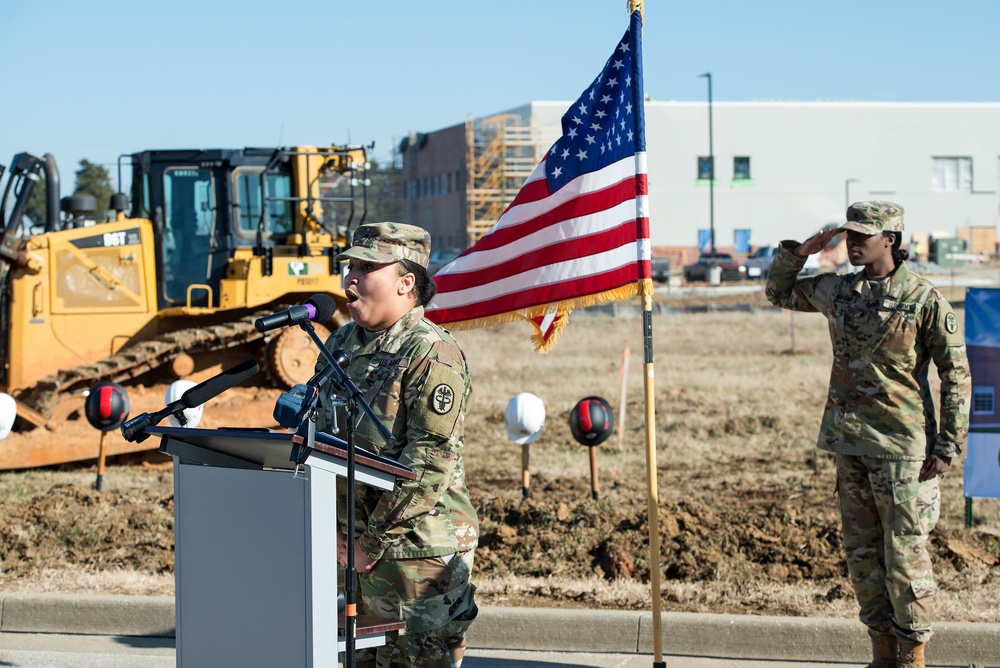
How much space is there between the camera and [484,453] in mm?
11695

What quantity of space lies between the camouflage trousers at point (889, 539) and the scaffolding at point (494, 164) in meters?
53.0

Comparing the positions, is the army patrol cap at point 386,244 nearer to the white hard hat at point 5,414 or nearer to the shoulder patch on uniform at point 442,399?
the shoulder patch on uniform at point 442,399

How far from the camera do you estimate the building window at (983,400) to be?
758cm

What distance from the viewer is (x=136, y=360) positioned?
11789 mm

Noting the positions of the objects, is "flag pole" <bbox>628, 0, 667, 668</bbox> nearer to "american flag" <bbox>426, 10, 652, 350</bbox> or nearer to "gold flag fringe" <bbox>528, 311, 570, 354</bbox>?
"american flag" <bbox>426, 10, 652, 350</bbox>

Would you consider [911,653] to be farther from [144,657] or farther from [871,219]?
[144,657]

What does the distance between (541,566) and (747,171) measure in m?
58.0

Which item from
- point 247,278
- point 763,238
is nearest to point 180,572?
point 247,278

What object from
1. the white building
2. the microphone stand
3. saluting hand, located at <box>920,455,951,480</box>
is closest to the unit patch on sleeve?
the microphone stand

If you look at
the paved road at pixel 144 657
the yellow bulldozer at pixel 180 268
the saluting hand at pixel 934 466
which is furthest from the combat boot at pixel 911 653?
the yellow bulldozer at pixel 180 268

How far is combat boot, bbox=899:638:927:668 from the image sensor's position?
503 centimetres

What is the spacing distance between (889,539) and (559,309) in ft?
6.52

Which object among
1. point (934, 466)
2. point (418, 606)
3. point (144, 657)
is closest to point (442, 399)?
point (418, 606)

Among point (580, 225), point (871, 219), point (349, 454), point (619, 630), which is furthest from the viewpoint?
point (619, 630)
